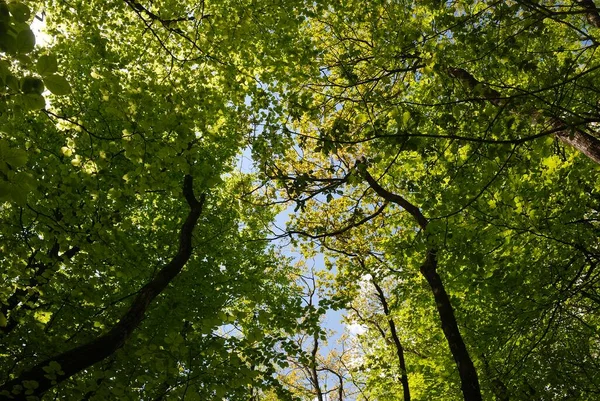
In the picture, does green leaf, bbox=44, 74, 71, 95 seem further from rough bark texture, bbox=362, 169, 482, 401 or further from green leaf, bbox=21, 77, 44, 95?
rough bark texture, bbox=362, 169, 482, 401

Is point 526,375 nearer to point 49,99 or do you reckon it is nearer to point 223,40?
point 223,40

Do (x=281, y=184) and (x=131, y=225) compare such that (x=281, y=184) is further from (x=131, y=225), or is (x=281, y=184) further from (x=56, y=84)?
(x=56, y=84)

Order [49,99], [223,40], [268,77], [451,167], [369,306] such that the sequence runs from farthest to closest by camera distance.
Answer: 1. [369,306]
2. [49,99]
3. [268,77]
4. [223,40]
5. [451,167]

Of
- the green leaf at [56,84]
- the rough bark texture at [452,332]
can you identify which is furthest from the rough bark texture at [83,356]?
the rough bark texture at [452,332]

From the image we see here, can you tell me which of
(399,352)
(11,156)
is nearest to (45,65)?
(11,156)

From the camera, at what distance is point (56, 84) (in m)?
2.22

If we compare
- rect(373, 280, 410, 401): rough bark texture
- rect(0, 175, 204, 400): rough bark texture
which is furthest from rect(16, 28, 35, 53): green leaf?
rect(373, 280, 410, 401): rough bark texture

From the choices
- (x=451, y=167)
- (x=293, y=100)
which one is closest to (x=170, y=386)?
(x=293, y=100)

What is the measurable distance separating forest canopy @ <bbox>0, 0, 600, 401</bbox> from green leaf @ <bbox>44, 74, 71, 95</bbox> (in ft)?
0.03

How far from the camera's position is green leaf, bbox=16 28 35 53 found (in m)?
2.14

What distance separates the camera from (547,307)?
6.10 m

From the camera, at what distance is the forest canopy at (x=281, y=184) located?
494 cm

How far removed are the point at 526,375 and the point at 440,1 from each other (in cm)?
900

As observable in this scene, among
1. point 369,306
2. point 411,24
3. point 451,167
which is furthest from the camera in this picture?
point 369,306
